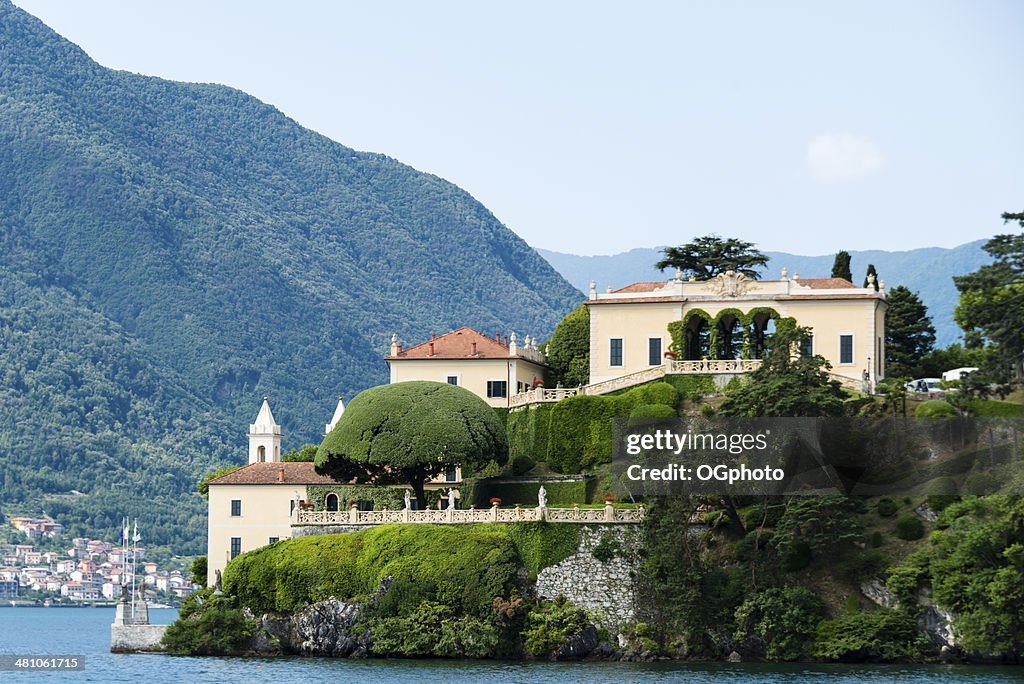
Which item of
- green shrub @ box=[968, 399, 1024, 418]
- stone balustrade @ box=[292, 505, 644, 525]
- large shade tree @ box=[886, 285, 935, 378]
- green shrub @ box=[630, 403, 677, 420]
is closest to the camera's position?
stone balustrade @ box=[292, 505, 644, 525]

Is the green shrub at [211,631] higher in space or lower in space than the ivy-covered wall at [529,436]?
lower

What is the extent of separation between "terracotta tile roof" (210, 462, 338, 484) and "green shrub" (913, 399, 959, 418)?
2709cm

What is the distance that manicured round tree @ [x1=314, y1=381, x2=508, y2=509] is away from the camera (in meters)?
80.4

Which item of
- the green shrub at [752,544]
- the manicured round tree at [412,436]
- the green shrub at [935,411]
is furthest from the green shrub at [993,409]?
the manicured round tree at [412,436]

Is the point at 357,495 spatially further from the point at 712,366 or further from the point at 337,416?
the point at 712,366

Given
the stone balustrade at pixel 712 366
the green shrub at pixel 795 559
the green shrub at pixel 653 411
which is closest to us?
the green shrub at pixel 795 559

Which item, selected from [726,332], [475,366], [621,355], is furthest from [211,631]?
[726,332]

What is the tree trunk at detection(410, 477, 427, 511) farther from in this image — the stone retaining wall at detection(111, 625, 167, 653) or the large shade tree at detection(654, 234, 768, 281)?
the large shade tree at detection(654, 234, 768, 281)

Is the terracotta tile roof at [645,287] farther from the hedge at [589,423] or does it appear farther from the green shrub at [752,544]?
the green shrub at [752,544]

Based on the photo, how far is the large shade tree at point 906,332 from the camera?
316ft

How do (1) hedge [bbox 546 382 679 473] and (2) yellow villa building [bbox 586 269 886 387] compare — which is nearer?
(1) hedge [bbox 546 382 679 473]

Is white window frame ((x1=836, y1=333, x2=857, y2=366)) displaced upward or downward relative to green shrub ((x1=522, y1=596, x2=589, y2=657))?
upward

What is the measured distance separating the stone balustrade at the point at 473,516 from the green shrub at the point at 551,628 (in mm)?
3988

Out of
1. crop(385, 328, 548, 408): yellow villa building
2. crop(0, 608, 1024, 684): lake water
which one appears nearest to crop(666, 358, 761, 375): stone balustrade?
crop(385, 328, 548, 408): yellow villa building
